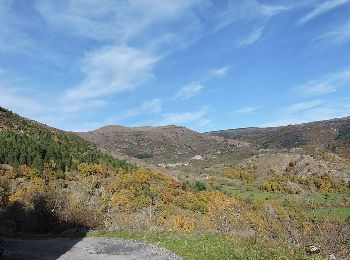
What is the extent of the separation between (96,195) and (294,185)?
85.4 meters

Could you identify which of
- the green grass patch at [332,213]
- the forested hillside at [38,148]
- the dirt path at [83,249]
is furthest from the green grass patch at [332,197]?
the dirt path at [83,249]

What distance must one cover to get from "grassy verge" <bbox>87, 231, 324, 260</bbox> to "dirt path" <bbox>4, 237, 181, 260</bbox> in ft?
3.07

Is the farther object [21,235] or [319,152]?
[319,152]

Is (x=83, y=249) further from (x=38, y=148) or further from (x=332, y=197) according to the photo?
(x=332, y=197)

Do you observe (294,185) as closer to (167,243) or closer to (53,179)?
(53,179)

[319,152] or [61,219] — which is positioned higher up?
[319,152]

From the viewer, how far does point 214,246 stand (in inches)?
978

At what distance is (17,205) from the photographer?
4416cm

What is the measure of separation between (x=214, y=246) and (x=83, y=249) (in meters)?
7.92

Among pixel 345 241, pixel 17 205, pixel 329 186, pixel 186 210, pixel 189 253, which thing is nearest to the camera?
pixel 189 253

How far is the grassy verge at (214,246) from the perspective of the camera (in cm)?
2236

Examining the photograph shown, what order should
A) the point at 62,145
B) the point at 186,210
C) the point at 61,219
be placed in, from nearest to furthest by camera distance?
1. the point at 61,219
2. the point at 186,210
3. the point at 62,145

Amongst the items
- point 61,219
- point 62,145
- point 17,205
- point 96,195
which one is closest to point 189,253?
point 61,219

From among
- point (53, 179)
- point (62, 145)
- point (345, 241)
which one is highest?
point (62, 145)
